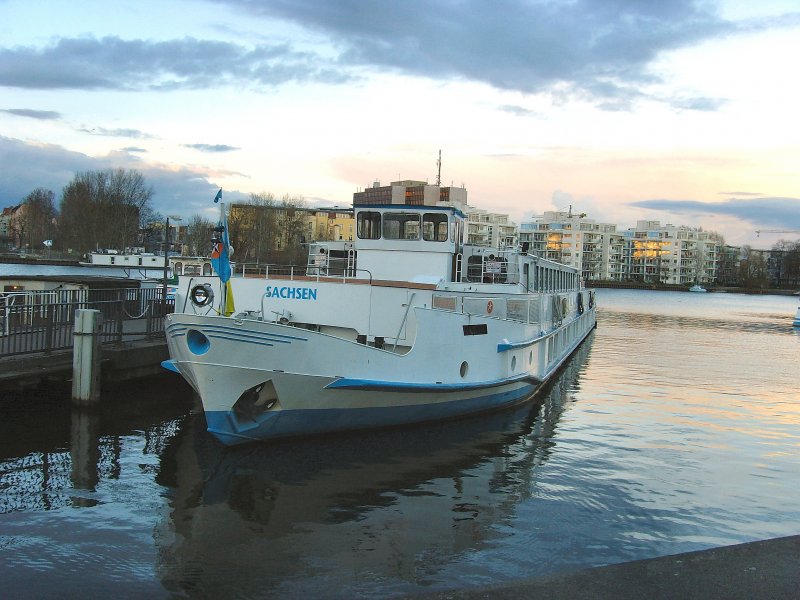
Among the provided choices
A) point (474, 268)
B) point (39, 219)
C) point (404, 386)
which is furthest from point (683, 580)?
point (39, 219)

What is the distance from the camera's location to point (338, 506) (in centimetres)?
972

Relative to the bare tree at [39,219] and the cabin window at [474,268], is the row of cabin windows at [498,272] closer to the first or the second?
the cabin window at [474,268]

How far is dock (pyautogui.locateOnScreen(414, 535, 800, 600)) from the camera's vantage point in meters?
5.48

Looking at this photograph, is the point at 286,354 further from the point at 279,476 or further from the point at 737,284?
the point at 737,284

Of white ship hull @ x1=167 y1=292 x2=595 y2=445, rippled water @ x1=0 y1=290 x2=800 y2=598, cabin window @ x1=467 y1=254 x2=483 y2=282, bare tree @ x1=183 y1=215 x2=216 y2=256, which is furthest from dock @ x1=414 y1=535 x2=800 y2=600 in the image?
bare tree @ x1=183 y1=215 x2=216 y2=256

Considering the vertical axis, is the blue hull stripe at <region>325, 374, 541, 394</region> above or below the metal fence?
below

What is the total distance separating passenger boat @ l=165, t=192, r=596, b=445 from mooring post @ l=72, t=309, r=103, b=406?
1.88 metres

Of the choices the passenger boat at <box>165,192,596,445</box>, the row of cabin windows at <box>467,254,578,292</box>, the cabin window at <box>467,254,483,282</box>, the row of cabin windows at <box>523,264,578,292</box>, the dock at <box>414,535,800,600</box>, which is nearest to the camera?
the dock at <box>414,535,800,600</box>

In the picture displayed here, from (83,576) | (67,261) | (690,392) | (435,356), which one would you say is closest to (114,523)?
(83,576)

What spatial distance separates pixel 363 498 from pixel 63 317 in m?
10.5

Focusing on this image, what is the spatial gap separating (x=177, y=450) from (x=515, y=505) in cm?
632

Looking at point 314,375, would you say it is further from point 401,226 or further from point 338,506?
point 401,226

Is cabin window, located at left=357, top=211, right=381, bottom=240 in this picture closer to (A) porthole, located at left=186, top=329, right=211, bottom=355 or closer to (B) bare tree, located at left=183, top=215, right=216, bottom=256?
(A) porthole, located at left=186, top=329, right=211, bottom=355

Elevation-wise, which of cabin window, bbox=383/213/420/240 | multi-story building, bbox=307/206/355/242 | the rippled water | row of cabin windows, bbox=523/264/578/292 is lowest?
the rippled water
